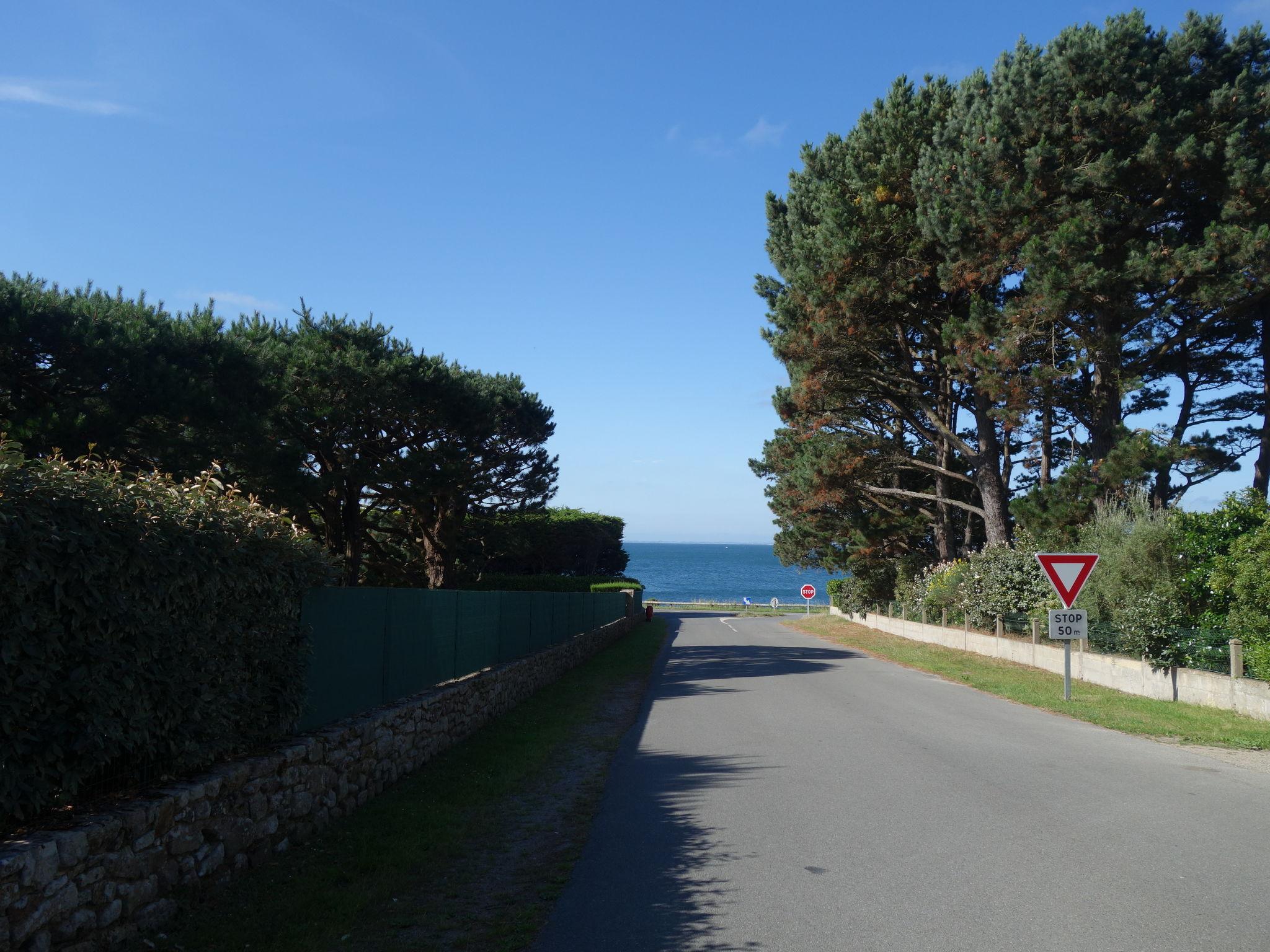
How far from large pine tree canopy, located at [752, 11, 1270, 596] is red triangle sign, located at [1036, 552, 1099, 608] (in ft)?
26.6

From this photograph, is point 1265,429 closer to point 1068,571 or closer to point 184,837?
point 1068,571

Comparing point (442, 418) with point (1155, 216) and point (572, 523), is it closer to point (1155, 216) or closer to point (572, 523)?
point (1155, 216)

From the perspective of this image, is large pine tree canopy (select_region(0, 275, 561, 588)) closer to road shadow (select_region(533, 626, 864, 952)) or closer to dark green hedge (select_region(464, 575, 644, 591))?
dark green hedge (select_region(464, 575, 644, 591))

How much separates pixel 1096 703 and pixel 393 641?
12253 millimetres

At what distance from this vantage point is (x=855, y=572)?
153 feet

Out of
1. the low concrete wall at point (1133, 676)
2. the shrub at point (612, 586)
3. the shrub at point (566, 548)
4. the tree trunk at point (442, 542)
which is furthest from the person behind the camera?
the shrub at point (566, 548)

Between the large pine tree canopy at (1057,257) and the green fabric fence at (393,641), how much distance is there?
52.0ft

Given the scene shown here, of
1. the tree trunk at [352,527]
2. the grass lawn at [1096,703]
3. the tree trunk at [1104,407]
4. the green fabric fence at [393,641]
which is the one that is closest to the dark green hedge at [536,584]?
the tree trunk at [352,527]

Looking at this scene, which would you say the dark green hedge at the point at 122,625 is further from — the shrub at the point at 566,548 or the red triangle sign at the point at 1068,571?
the shrub at the point at 566,548

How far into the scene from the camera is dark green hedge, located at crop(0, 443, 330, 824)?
4.27 metres

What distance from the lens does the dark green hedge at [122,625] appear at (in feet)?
14.0

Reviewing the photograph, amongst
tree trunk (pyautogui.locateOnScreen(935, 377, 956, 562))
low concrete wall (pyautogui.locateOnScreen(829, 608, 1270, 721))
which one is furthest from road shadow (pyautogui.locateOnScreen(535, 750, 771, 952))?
tree trunk (pyautogui.locateOnScreen(935, 377, 956, 562))

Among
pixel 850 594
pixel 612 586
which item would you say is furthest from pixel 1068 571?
pixel 612 586

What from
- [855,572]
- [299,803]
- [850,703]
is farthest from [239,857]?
[855,572]
